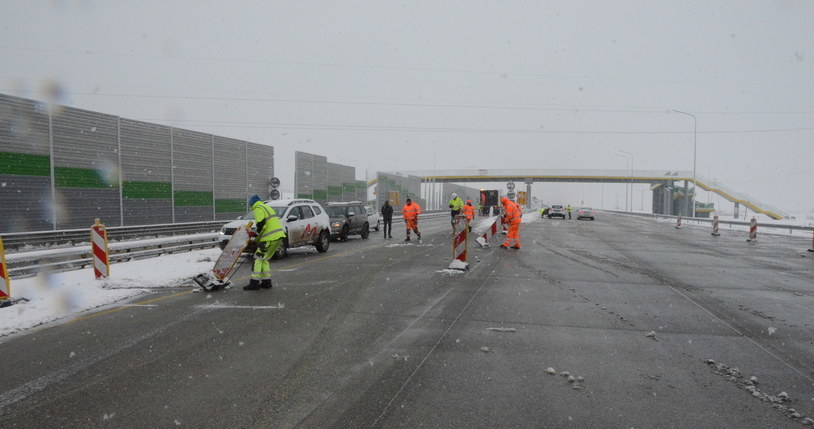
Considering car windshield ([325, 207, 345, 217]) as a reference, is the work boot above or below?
below

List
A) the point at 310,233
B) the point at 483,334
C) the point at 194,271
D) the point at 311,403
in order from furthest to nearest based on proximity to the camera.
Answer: the point at 310,233 < the point at 194,271 < the point at 483,334 < the point at 311,403

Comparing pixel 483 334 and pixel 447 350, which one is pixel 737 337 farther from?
pixel 447 350

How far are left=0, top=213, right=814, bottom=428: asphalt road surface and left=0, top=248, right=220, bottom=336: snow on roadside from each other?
570 mm

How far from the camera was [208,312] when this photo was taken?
7316 millimetres

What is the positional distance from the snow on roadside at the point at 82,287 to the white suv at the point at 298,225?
145 centimetres

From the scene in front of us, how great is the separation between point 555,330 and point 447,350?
1753mm

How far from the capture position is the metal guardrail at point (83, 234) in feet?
49.1

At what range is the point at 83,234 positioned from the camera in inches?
677

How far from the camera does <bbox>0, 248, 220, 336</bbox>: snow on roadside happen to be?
23.4ft

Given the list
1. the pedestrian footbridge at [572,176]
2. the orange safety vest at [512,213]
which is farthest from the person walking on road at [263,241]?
the pedestrian footbridge at [572,176]

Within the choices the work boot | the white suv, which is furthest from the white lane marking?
the white suv

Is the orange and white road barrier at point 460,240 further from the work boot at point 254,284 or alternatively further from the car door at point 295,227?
the car door at point 295,227

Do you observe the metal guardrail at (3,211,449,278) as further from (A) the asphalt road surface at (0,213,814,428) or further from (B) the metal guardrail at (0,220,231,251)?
(A) the asphalt road surface at (0,213,814,428)

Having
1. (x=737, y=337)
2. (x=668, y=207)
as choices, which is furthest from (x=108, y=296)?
(x=668, y=207)
